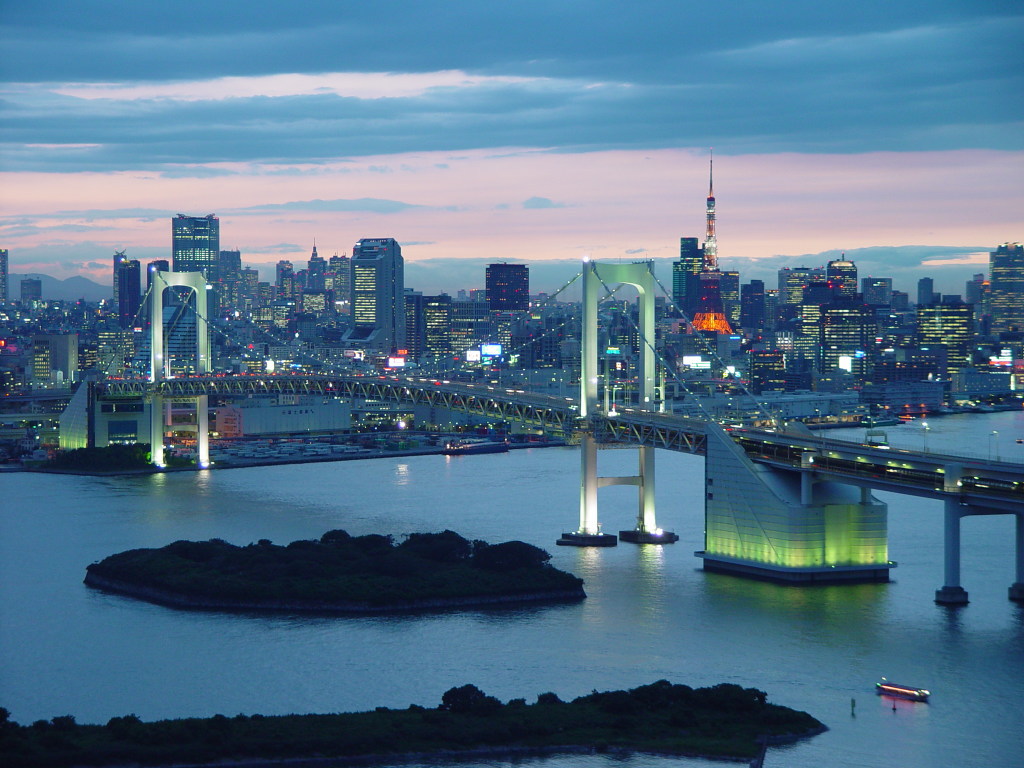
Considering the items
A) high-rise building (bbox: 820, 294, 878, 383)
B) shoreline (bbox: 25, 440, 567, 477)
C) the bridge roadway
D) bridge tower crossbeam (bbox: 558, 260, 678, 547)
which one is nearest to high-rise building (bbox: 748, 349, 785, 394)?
high-rise building (bbox: 820, 294, 878, 383)

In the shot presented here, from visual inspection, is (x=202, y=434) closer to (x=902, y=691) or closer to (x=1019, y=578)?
(x=1019, y=578)

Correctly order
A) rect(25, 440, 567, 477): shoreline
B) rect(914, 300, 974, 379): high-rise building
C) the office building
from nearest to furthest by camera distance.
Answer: rect(25, 440, 567, 477): shoreline < the office building < rect(914, 300, 974, 379): high-rise building

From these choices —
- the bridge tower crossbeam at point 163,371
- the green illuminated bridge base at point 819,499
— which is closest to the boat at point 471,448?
the bridge tower crossbeam at point 163,371

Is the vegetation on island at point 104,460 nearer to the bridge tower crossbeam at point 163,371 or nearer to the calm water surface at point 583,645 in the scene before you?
the bridge tower crossbeam at point 163,371

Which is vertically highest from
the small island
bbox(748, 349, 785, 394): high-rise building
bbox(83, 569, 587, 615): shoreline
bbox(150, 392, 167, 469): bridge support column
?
bbox(748, 349, 785, 394): high-rise building

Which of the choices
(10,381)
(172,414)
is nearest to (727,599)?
(172,414)

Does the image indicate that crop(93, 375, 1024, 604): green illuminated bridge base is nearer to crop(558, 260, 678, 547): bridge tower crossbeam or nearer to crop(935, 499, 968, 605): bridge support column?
crop(935, 499, 968, 605): bridge support column

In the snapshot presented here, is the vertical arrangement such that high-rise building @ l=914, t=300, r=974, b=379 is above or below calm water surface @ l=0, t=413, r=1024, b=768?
above

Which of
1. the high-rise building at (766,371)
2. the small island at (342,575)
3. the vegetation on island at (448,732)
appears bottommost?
the vegetation on island at (448,732)
